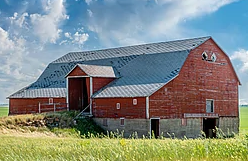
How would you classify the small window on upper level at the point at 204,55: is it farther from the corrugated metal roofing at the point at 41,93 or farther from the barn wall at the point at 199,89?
the corrugated metal roofing at the point at 41,93

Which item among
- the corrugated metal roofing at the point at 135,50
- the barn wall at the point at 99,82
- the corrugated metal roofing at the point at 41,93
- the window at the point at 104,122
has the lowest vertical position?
the window at the point at 104,122

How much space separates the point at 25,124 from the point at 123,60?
12.0m

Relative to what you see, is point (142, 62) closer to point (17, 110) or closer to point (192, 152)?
point (17, 110)

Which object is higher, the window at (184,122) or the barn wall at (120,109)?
the barn wall at (120,109)

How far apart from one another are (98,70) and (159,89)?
742 cm

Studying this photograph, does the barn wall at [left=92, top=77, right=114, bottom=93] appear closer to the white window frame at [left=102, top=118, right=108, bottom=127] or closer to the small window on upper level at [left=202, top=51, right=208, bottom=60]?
the white window frame at [left=102, top=118, right=108, bottom=127]

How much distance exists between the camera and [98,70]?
3831 centimetres

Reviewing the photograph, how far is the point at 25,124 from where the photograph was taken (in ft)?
108

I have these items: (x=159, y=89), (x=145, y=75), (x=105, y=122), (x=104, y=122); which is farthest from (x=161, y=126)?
(x=145, y=75)

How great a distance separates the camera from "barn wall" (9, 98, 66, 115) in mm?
39781

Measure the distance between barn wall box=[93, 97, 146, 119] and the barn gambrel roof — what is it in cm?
46

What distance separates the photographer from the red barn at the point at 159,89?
33.4 meters

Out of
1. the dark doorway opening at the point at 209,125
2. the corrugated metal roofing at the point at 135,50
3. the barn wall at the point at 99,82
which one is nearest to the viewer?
the barn wall at the point at 99,82

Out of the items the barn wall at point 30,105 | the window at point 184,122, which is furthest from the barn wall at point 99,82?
the window at point 184,122
